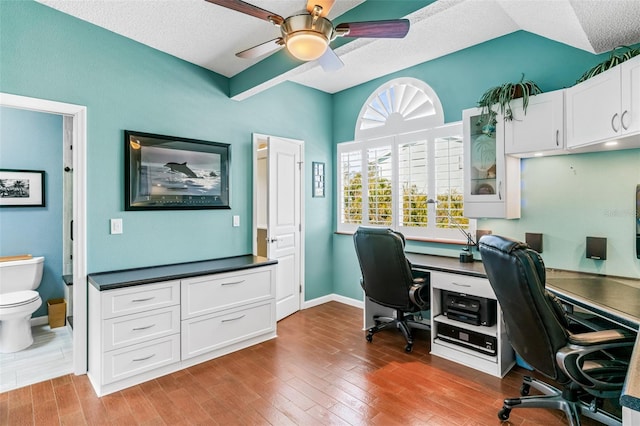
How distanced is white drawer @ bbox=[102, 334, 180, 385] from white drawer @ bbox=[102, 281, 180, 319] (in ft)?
0.92

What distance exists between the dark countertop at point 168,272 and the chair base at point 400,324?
123 centimetres

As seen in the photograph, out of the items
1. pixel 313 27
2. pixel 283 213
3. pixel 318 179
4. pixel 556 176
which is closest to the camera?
pixel 313 27

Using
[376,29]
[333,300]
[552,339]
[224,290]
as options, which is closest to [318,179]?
[333,300]

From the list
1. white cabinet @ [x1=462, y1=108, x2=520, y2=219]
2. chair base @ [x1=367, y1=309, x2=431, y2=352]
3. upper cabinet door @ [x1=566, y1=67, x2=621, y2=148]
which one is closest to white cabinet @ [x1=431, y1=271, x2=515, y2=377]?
chair base @ [x1=367, y1=309, x2=431, y2=352]

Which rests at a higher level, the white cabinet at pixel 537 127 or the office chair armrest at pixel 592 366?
the white cabinet at pixel 537 127

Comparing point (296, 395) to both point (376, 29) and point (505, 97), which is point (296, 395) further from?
point (505, 97)

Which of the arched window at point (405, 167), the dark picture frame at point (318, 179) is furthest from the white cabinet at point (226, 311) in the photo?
the arched window at point (405, 167)

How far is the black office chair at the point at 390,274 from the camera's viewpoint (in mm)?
2939

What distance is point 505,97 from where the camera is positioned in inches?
109

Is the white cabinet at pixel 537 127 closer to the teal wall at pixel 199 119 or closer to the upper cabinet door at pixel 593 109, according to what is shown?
the upper cabinet door at pixel 593 109

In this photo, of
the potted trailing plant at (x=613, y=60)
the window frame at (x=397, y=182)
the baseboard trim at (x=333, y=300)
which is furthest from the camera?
the baseboard trim at (x=333, y=300)

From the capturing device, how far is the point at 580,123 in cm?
236

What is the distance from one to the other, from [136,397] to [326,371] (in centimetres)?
142

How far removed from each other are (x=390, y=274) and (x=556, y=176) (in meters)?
1.62
